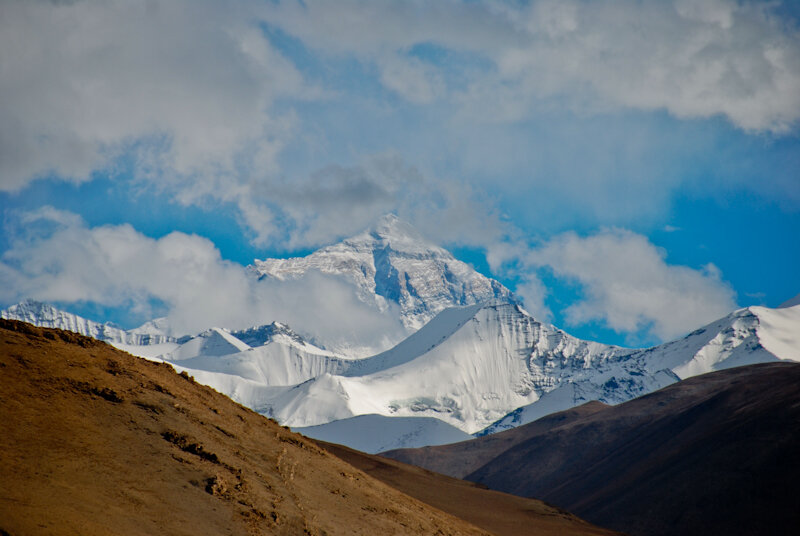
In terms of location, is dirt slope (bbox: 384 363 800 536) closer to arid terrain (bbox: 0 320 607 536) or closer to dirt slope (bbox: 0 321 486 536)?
arid terrain (bbox: 0 320 607 536)

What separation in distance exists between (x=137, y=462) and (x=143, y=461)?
29cm

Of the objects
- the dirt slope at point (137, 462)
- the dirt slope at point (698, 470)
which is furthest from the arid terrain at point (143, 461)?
the dirt slope at point (698, 470)

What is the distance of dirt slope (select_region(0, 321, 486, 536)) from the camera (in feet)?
66.6

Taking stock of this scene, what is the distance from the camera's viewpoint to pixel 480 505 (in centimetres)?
6388

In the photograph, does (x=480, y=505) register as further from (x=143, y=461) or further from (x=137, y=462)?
(x=137, y=462)

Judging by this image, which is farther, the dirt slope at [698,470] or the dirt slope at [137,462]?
the dirt slope at [698,470]

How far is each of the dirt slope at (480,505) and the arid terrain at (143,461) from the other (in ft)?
70.7

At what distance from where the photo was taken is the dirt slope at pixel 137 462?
66.6ft

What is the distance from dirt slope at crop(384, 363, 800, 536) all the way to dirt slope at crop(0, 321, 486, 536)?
68124 mm

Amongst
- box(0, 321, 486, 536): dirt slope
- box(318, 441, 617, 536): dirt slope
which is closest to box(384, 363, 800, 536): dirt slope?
box(318, 441, 617, 536): dirt slope

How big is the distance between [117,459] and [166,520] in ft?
9.89

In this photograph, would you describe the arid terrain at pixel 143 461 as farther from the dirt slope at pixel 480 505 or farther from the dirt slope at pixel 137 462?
the dirt slope at pixel 480 505

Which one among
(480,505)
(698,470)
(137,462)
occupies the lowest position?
(137,462)

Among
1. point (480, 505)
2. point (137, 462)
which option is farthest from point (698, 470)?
point (137, 462)
